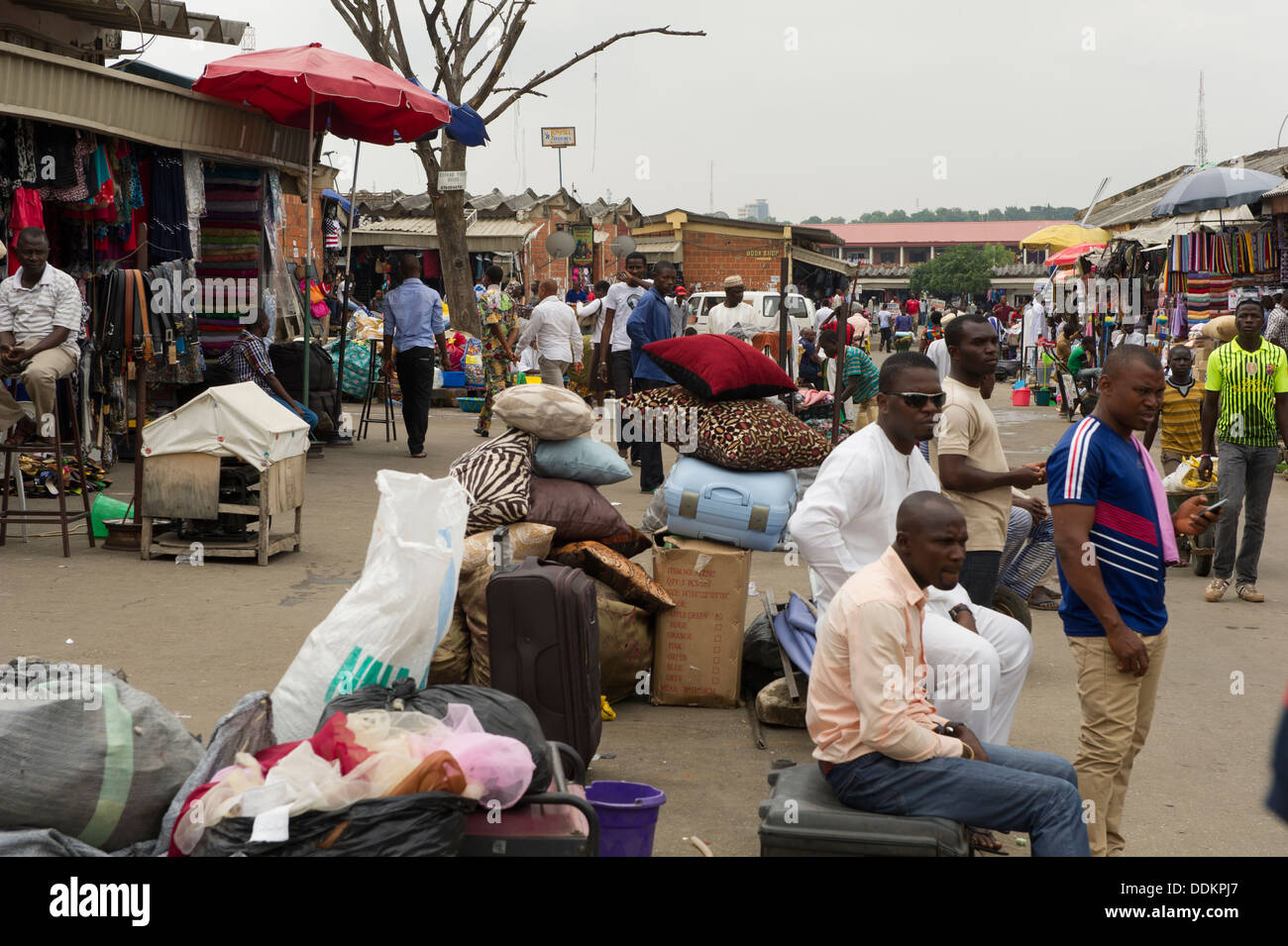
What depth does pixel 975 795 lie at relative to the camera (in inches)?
138

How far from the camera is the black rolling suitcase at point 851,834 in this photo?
342 cm

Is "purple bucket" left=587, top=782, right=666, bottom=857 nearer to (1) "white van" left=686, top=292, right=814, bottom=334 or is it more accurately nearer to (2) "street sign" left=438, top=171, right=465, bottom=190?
(2) "street sign" left=438, top=171, right=465, bottom=190

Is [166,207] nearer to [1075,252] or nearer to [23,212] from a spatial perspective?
→ [23,212]

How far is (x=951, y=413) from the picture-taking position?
5406mm

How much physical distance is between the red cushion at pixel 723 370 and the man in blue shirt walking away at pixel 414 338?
6.68m

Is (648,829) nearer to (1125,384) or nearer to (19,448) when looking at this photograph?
(1125,384)

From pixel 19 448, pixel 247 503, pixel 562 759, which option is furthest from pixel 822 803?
pixel 19 448

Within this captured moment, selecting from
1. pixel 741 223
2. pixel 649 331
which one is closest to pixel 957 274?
pixel 741 223

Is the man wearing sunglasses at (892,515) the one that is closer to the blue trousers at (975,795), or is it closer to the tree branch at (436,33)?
the blue trousers at (975,795)

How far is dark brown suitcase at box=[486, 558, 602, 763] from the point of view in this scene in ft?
15.5

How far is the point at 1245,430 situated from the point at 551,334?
7.29 metres

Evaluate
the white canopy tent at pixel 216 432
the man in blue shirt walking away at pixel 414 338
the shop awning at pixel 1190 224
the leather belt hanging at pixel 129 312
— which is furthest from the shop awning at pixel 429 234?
the white canopy tent at pixel 216 432

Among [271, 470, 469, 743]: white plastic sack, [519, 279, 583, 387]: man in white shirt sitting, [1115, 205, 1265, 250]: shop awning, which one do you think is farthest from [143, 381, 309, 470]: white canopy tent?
[1115, 205, 1265, 250]: shop awning

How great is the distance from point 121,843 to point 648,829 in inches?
56.9
